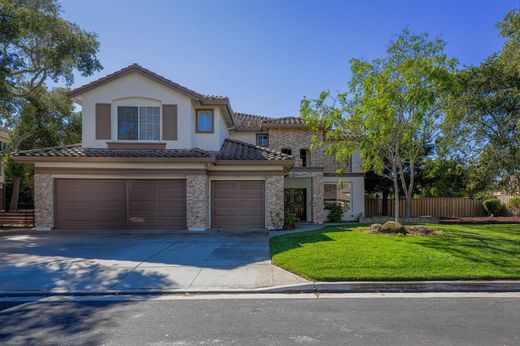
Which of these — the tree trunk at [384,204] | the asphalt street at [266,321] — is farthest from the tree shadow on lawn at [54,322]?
the tree trunk at [384,204]

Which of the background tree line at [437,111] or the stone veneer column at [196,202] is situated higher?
the background tree line at [437,111]

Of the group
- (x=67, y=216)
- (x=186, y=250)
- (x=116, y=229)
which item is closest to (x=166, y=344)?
(x=186, y=250)

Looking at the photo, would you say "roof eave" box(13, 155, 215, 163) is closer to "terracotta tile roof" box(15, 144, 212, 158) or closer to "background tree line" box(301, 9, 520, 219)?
"terracotta tile roof" box(15, 144, 212, 158)

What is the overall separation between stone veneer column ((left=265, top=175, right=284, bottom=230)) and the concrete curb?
26.9 ft

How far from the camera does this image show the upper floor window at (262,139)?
21.0 meters

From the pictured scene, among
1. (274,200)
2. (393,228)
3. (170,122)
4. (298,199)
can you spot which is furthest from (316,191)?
(170,122)

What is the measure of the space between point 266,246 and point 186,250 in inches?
102

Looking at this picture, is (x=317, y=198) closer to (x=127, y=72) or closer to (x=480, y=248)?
(x=480, y=248)

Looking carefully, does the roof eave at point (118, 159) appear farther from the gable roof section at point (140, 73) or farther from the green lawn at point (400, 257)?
the green lawn at point (400, 257)

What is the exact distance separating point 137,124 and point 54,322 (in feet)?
37.5

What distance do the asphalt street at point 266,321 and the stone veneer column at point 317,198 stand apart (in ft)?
42.2

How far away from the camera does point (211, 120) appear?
16062mm

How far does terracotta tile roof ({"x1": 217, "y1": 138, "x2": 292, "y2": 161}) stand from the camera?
48.6 feet

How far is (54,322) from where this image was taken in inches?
195
